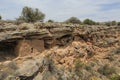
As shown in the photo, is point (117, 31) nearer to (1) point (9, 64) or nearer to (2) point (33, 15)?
(2) point (33, 15)

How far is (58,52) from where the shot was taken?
31781mm

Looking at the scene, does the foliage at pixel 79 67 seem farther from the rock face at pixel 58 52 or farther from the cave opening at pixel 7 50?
the cave opening at pixel 7 50

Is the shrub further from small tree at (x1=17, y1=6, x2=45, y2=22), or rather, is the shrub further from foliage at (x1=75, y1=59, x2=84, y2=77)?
small tree at (x1=17, y1=6, x2=45, y2=22)

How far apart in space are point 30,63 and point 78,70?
10093 mm

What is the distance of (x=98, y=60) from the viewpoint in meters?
35.9

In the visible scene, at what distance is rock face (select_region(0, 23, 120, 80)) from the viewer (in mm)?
21531

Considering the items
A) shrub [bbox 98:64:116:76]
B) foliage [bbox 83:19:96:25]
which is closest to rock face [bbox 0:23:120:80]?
shrub [bbox 98:64:116:76]

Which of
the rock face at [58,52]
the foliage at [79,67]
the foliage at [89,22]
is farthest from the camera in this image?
the foliage at [89,22]

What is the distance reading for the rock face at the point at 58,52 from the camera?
21.5m

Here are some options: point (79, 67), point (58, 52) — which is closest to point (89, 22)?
point (58, 52)

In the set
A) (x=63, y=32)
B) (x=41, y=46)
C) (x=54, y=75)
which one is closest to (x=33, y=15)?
(x=63, y=32)

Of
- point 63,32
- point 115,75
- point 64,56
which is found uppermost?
point 63,32

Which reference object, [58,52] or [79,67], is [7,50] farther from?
[79,67]

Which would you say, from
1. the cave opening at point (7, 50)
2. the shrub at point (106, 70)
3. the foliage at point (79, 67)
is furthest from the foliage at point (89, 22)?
the cave opening at point (7, 50)
